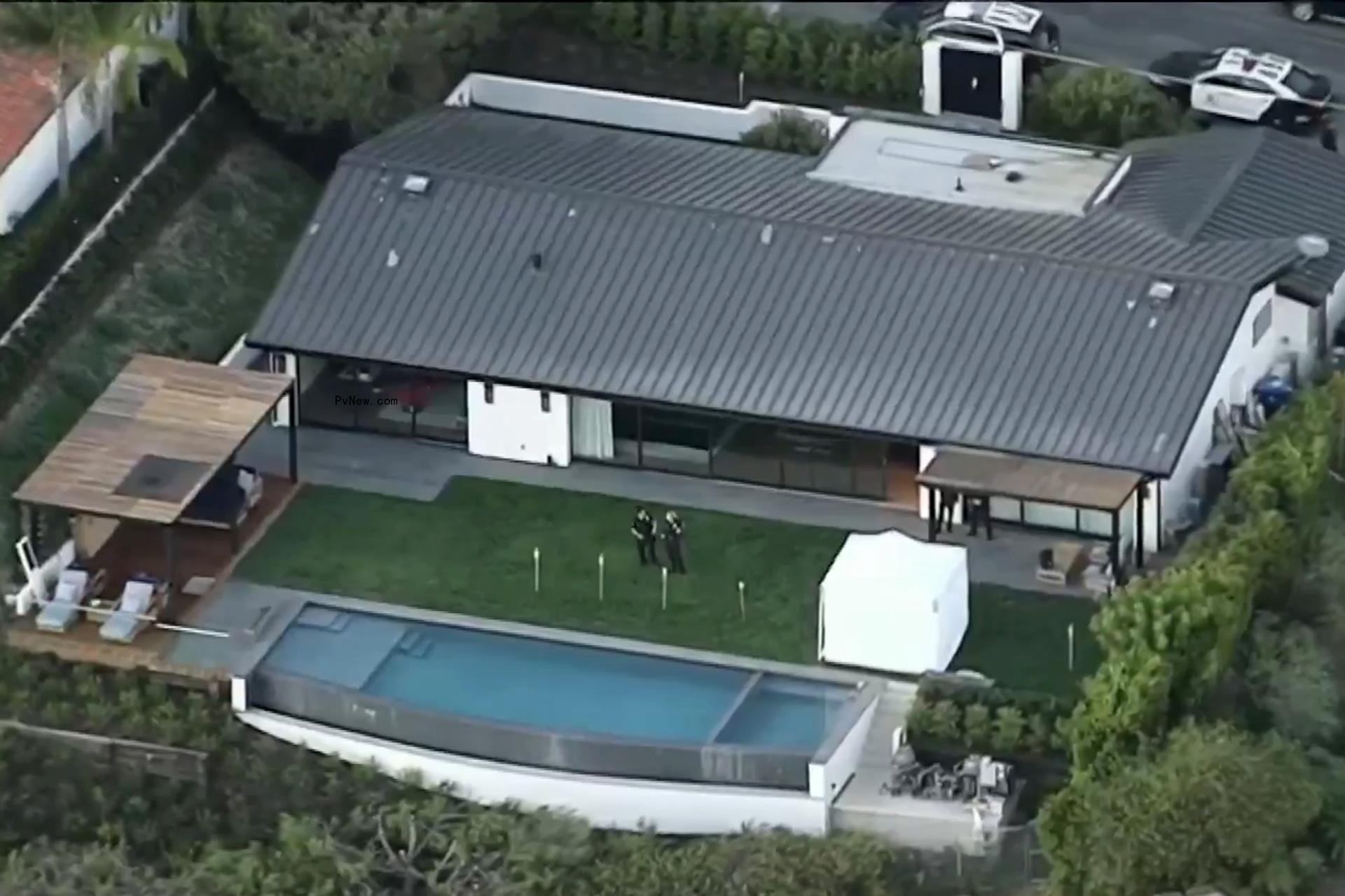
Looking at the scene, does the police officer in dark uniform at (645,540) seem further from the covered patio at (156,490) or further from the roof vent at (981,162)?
the roof vent at (981,162)

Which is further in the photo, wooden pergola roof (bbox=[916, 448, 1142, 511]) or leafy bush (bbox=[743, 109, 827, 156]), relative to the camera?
leafy bush (bbox=[743, 109, 827, 156])

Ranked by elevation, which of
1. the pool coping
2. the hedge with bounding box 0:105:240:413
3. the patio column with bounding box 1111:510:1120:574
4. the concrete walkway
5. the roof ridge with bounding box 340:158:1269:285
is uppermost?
the roof ridge with bounding box 340:158:1269:285

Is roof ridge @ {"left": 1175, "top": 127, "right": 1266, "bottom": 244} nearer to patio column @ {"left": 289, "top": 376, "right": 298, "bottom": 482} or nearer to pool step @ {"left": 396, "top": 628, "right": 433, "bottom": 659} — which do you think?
pool step @ {"left": 396, "top": 628, "right": 433, "bottom": 659}

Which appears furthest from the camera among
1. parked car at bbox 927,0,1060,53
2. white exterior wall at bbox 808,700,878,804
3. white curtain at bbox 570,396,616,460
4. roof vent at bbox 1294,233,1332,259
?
parked car at bbox 927,0,1060,53

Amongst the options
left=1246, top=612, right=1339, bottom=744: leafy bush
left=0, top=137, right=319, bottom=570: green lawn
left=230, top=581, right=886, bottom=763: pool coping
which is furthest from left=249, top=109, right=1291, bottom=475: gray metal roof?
left=230, top=581, right=886, bottom=763: pool coping

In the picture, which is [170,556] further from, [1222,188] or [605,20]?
[1222,188]

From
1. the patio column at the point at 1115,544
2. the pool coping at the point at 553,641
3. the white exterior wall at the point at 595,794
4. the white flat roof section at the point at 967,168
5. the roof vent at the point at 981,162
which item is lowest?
the white exterior wall at the point at 595,794

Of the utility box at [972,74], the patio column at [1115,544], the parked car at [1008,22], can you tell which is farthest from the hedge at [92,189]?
the patio column at [1115,544]
